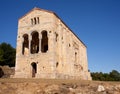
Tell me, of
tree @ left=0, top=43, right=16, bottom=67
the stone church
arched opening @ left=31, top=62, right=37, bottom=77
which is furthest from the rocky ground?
tree @ left=0, top=43, right=16, bottom=67

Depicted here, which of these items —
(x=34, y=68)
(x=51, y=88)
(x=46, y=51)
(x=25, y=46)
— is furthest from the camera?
(x=25, y=46)

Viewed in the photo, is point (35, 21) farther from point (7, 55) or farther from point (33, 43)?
point (7, 55)

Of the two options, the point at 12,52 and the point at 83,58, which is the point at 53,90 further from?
the point at 12,52

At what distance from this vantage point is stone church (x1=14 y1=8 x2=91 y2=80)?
106 ft

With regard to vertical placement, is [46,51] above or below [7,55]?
below

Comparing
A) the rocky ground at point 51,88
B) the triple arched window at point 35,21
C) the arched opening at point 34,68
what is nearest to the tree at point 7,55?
the triple arched window at point 35,21

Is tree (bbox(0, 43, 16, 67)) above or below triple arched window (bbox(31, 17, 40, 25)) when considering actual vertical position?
below

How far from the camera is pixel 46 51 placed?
36500 mm

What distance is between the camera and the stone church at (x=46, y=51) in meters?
32.3

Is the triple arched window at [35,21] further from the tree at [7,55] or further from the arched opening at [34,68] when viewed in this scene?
the tree at [7,55]

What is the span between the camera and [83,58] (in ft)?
168

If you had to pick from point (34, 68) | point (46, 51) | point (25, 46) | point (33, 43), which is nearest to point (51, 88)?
point (34, 68)

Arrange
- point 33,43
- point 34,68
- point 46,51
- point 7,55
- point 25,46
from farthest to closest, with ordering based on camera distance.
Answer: point 7,55, point 33,43, point 25,46, point 46,51, point 34,68

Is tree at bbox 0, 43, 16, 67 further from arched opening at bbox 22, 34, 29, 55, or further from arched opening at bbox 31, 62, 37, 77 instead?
arched opening at bbox 31, 62, 37, 77
